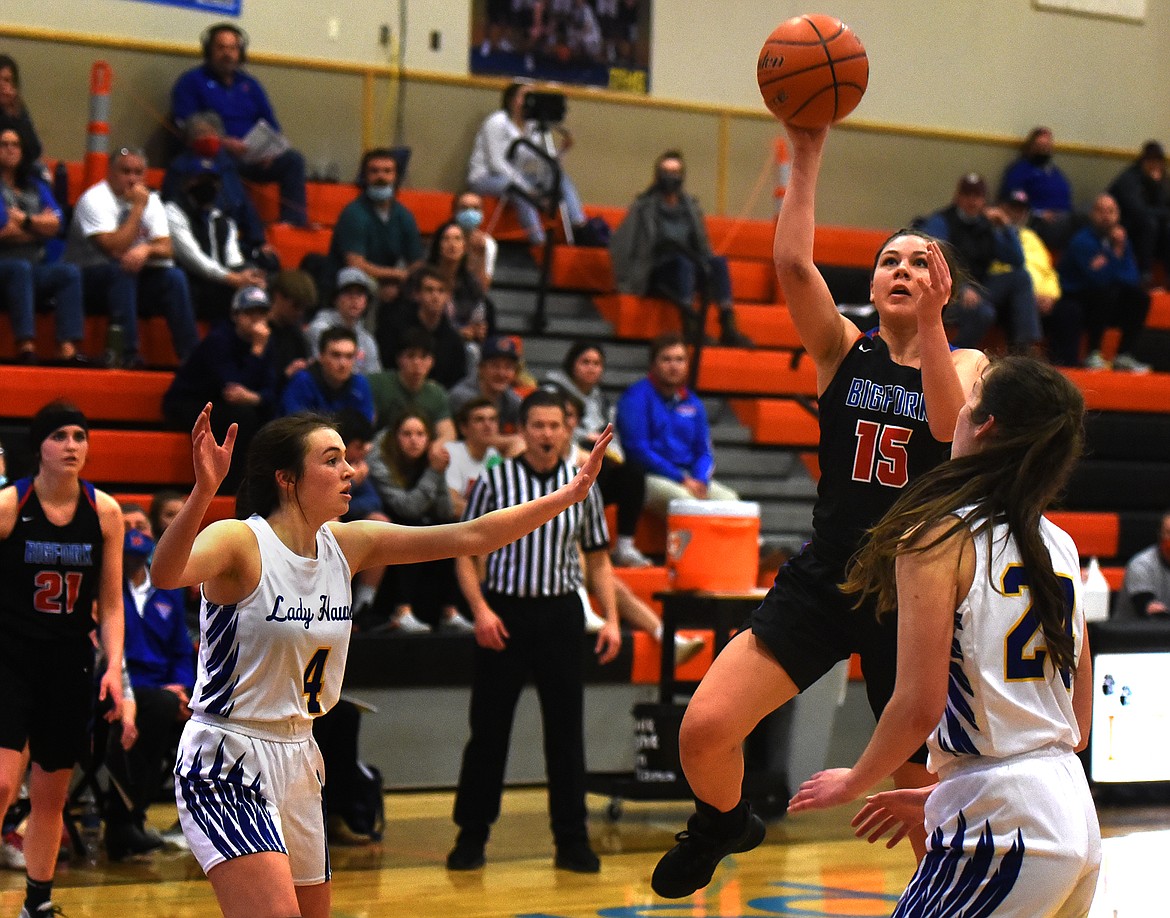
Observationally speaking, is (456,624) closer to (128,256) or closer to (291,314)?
(291,314)

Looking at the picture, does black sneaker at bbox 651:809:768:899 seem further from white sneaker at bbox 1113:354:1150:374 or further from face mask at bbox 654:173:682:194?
white sneaker at bbox 1113:354:1150:374

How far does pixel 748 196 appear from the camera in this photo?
14.4 m

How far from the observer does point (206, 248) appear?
10.0 metres

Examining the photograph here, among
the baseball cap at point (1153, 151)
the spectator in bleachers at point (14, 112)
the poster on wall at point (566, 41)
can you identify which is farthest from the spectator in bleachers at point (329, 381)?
the baseball cap at point (1153, 151)

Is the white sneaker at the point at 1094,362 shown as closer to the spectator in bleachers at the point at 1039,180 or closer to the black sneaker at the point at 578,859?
the spectator in bleachers at the point at 1039,180

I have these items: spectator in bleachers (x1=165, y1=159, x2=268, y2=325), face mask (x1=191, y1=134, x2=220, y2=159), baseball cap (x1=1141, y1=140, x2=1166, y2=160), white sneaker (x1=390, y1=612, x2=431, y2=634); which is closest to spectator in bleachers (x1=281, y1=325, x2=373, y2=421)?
white sneaker (x1=390, y1=612, x2=431, y2=634)

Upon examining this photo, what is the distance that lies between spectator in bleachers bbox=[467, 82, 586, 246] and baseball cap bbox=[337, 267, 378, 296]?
191cm

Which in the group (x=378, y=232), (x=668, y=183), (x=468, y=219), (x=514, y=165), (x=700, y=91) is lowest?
(x=378, y=232)

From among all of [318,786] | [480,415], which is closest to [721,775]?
[318,786]

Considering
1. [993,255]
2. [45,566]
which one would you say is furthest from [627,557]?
[993,255]

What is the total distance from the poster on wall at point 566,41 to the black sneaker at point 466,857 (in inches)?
305

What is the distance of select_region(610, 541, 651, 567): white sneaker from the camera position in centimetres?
945

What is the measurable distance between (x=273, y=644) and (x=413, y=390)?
5371 millimetres

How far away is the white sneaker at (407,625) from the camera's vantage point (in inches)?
324
